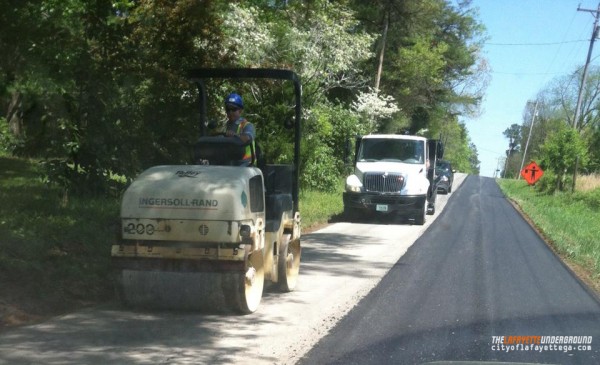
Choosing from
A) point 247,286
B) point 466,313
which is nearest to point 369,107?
point 466,313

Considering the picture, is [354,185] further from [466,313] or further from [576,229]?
[466,313]

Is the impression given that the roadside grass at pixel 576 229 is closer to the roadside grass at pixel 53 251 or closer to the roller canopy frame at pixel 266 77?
the roller canopy frame at pixel 266 77

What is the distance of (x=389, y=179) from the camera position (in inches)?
830

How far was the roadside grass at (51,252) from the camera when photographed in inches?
303

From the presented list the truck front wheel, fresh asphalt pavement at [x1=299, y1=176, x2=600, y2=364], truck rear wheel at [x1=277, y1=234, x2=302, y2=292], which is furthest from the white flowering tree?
truck rear wheel at [x1=277, y1=234, x2=302, y2=292]

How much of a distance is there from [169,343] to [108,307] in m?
1.59

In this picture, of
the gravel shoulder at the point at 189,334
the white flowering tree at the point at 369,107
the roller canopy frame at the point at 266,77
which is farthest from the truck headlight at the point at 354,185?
the white flowering tree at the point at 369,107

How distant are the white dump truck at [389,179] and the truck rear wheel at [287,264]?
11.6 m

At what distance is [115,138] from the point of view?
1291 cm

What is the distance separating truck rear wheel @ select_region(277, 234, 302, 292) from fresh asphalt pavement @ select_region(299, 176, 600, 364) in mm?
999

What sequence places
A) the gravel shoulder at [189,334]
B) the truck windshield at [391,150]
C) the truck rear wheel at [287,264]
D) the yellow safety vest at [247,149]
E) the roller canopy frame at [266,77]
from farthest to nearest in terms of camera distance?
1. the truck windshield at [391,150]
2. the truck rear wheel at [287,264]
3. the roller canopy frame at [266,77]
4. the yellow safety vest at [247,149]
5. the gravel shoulder at [189,334]

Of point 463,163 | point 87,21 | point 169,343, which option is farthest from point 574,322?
point 463,163

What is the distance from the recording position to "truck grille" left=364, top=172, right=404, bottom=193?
21.0m

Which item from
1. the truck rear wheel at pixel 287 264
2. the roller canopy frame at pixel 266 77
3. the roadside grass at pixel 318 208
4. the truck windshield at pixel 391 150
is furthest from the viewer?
the truck windshield at pixel 391 150
